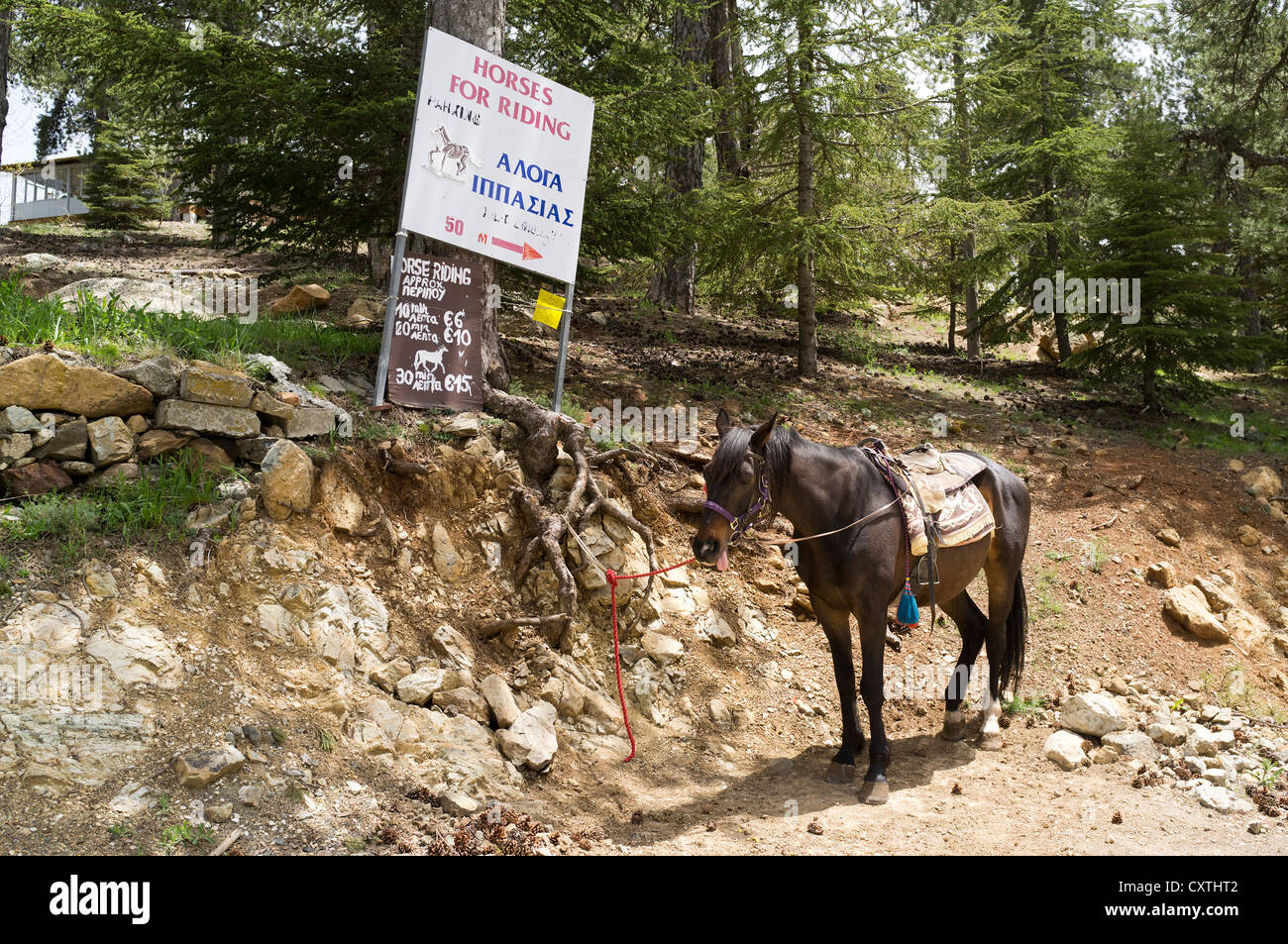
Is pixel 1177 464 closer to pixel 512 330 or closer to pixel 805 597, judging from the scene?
pixel 805 597

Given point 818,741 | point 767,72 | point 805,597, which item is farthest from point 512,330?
point 818,741

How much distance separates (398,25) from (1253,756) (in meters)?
12.1

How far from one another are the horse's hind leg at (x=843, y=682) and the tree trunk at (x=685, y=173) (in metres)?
10.2

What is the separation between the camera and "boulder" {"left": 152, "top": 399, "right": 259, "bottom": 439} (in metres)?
6.24

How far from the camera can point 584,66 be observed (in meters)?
11.3

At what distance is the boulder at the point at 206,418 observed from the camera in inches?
246

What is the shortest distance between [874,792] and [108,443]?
5.86 meters

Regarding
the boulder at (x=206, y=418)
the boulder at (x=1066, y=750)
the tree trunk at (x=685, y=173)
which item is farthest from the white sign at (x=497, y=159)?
the tree trunk at (x=685, y=173)

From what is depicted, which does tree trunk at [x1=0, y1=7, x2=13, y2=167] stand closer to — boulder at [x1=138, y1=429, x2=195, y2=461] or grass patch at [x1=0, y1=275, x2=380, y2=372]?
grass patch at [x1=0, y1=275, x2=380, y2=372]

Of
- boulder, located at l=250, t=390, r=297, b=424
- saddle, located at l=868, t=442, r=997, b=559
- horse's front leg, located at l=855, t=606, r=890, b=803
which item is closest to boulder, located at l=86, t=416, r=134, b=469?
boulder, located at l=250, t=390, r=297, b=424

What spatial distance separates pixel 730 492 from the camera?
18.4ft

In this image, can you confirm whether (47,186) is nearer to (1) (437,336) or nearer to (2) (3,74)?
(2) (3,74)

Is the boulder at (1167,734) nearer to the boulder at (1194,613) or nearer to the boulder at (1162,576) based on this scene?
the boulder at (1194,613)

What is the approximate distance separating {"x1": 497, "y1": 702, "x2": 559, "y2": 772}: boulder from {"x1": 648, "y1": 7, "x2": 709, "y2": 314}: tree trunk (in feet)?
35.4
